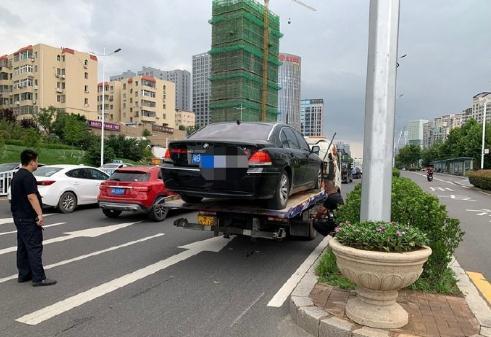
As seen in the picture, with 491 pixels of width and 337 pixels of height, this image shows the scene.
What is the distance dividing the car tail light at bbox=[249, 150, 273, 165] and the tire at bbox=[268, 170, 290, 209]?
46 centimetres

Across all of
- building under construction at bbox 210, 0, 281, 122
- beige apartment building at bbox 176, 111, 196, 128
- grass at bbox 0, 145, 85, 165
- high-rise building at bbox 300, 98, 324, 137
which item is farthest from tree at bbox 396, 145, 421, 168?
grass at bbox 0, 145, 85, 165

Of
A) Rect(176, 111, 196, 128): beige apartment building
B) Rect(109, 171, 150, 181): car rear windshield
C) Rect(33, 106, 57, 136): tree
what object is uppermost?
Rect(176, 111, 196, 128): beige apartment building

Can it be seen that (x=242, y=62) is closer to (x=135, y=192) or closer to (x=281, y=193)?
(x=135, y=192)

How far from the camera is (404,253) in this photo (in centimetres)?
382

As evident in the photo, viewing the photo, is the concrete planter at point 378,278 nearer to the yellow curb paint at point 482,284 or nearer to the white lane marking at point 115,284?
the yellow curb paint at point 482,284

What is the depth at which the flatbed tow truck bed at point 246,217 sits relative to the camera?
6336 millimetres

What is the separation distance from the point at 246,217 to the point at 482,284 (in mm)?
3451

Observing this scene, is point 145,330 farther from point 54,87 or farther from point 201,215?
point 54,87

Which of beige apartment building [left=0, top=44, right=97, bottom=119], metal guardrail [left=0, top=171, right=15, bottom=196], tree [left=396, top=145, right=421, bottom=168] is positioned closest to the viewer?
metal guardrail [left=0, top=171, right=15, bottom=196]

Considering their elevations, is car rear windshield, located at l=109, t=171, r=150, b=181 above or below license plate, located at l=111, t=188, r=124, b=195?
above

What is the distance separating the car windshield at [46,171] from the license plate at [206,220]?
24.8 feet

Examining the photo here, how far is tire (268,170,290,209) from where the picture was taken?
630cm

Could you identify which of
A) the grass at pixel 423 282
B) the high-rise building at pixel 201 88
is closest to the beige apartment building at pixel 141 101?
the high-rise building at pixel 201 88

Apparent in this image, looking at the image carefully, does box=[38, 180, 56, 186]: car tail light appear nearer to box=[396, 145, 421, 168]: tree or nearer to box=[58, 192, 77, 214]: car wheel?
box=[58, 192, 77, 214]: car wheel
